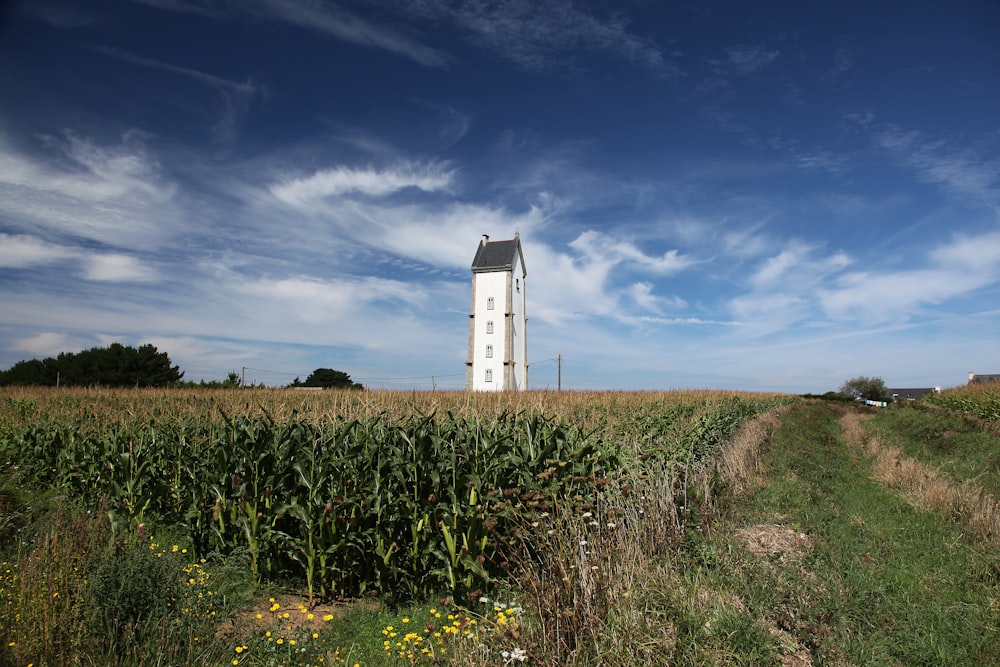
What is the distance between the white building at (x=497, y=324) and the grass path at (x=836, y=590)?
31262mm

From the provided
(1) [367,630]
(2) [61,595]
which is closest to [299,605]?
(1) [367,630]

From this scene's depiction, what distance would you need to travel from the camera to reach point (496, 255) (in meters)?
43.5

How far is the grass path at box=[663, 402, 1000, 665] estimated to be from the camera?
157 inches

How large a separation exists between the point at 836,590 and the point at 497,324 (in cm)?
3624

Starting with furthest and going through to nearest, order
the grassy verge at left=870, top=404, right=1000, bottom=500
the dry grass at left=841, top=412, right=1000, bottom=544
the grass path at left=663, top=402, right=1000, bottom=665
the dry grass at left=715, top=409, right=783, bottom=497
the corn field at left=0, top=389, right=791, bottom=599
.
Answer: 1. the grassy verge at left=870, top=404, right=1000, bottom=500
2. the dry grass at left=715, top=409, right=783, bottom=497
3. the dry grass at left=841, top=412, right=1000, bottom=544
4. the corn field at left=0, top=389, right=791, bottom=599
5. the grass path at left=663, top=402, right=1000, bottom=665

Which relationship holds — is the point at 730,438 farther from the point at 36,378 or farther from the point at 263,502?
the point at 36,378

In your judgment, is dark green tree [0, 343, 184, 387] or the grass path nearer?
the grass path

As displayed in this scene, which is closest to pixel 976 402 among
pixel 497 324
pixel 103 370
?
pixel 497 324

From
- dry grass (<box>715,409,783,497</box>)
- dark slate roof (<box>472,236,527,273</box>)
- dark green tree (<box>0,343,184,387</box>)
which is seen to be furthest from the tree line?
dry grass (<box>715,409,783,497</box>)

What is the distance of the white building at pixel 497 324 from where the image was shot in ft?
131

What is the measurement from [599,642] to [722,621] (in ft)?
3.35

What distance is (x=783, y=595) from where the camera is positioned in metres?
4.73

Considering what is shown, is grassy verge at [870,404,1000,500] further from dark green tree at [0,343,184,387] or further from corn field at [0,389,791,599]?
dark green tree at [0,343,184,387]

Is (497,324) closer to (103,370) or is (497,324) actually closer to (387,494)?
(103,370)
